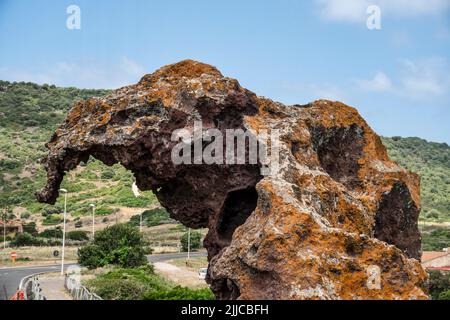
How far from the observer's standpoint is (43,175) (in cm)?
8081

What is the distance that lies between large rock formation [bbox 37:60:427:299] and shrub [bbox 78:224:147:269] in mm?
28220

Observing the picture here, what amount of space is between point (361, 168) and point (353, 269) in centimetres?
381

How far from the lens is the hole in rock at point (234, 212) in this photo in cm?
1047

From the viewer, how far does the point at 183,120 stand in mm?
10266

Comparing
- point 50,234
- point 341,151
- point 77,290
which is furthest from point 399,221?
point 50,234

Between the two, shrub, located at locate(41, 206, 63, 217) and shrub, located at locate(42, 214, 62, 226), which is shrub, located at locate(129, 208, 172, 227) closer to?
shrub, located at locate(42, 214, 62, 226)

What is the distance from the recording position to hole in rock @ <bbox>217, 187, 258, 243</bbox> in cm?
1047

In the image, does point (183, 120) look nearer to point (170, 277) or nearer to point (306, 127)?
point (306, 127)

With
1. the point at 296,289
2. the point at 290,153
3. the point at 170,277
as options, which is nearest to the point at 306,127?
the point at 290,153

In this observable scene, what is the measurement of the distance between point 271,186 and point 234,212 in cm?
241

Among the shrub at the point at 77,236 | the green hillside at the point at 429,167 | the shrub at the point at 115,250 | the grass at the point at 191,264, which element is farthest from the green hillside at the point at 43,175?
the shrub at the point at 115,250

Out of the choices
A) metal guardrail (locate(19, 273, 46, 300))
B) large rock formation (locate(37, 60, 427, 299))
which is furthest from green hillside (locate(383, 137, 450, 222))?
large rock formation (locate(37, 60, 427, 299))

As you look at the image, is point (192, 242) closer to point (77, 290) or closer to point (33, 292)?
point (77, 290)

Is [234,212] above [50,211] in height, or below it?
above
